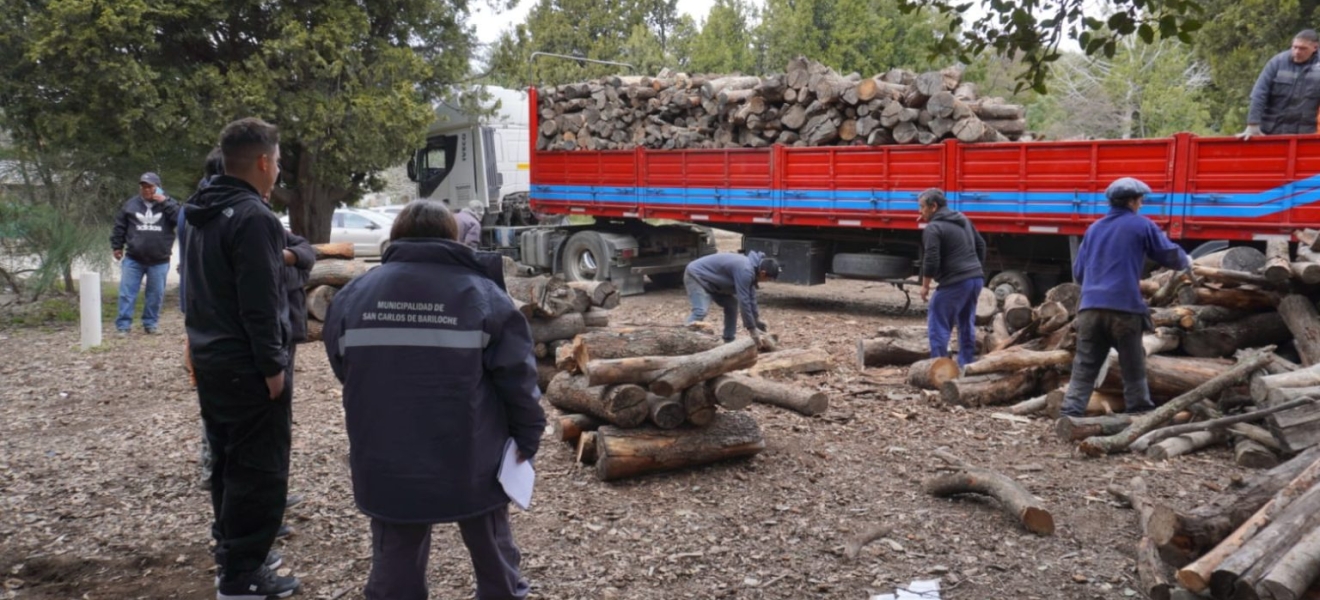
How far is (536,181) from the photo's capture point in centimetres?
1599

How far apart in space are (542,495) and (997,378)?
388 cm

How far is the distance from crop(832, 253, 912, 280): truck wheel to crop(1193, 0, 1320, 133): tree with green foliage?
27.0ft

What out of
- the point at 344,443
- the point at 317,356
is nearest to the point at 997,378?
the point at 344,443

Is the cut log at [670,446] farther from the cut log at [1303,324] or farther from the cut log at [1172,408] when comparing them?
the cut log at [1303,324]

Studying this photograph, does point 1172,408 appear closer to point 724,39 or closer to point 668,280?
point 668,280

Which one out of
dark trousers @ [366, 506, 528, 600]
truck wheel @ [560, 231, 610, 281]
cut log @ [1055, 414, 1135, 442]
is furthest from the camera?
truck wheel @ [560, 231, 610, 281]

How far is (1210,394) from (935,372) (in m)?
2.06

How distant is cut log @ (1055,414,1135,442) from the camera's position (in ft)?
20.6

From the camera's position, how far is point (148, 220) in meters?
10.6

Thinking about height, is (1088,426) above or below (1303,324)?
below

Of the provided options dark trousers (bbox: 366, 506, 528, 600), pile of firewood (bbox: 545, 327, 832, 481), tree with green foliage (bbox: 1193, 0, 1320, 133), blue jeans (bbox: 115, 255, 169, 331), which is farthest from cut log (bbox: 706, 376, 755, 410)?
tree with green foliage (bbox: 1193, 0, 1320, 133)

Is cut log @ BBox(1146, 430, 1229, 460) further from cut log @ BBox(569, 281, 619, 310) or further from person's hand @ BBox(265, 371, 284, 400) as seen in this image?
person's hand @ BBox(265, 371, 284, 400)

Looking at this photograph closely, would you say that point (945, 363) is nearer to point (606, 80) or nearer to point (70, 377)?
point (70, 377)

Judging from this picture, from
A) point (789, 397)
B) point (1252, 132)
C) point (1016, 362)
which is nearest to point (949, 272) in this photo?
point (1016, 362)
